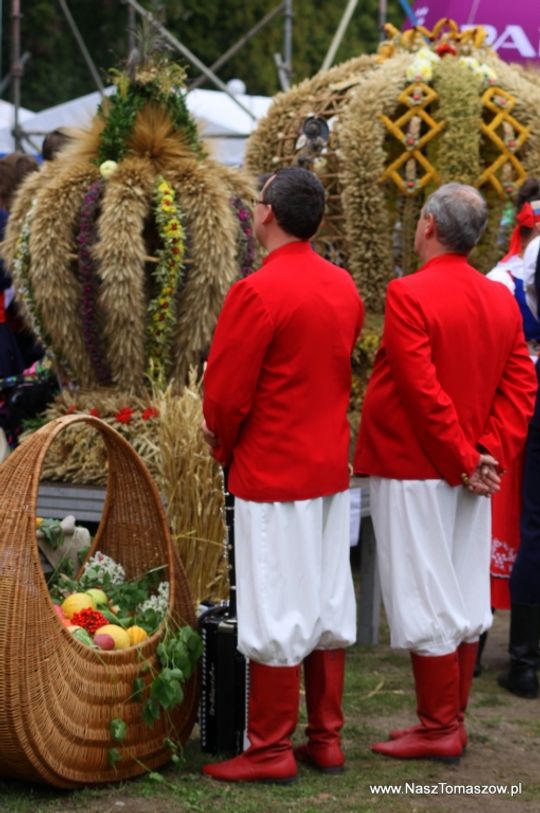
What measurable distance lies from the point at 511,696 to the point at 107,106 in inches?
118

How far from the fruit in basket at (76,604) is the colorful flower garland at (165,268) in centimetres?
188

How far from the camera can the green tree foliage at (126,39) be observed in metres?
24.0

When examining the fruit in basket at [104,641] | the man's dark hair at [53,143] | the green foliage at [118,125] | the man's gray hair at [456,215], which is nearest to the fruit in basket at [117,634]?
Answer: the fruit in basket at [104,641]

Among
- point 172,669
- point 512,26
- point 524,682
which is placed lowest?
point 524,682

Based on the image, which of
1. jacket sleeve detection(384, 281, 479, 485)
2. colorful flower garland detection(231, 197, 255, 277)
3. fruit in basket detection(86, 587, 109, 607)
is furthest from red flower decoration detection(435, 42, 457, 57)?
fruit in basket detection(86, 587, 109, 607)

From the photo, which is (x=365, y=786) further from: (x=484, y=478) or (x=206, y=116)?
(x=206, y=116)

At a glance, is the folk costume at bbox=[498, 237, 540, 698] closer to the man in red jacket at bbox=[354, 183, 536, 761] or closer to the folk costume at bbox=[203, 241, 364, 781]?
the man in red jacket at bbox=[354, 183, 536, 761]

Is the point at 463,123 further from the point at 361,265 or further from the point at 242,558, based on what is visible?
the point at 242,558

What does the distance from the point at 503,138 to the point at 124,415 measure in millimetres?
2554

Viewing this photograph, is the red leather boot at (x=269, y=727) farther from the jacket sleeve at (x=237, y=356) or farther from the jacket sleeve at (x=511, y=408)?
the jacket sleeve at (x=511, y=408)

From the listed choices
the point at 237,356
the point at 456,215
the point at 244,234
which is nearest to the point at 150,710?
the point at 237,356

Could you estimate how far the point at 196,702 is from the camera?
13.9ft

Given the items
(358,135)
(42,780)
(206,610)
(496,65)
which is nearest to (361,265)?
(358,135)

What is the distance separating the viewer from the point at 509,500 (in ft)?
18.2
